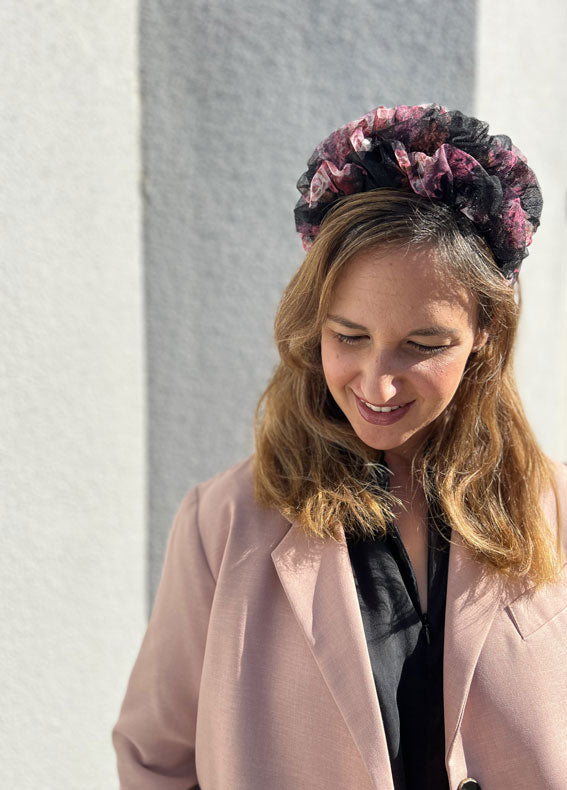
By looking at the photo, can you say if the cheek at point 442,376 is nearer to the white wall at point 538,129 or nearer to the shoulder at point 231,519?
the shoulder at point 231,519

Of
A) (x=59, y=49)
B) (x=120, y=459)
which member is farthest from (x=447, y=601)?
(x=59, y=49)

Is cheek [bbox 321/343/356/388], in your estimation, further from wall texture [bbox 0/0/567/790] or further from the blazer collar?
wall texture [bbox 0/0/567/790]

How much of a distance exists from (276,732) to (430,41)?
1.97 metres

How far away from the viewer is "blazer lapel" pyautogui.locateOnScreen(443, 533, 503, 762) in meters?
1.26

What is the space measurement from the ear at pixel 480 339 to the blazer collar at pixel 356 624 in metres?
0.38

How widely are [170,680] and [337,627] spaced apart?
40 cm

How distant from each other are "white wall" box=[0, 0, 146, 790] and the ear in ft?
3.52

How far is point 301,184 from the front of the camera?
1333 mm

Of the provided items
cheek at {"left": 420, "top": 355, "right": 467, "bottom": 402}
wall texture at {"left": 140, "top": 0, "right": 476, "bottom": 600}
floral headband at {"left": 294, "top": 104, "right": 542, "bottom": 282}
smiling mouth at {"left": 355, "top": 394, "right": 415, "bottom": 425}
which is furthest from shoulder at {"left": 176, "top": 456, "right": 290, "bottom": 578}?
wall texture at {"left": 140, "top": 0, "right": 476, "bottom": 600}

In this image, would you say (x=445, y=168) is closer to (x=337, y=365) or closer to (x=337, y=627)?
(x=337, y=365)

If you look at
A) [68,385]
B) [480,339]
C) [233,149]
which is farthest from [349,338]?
[233,149]

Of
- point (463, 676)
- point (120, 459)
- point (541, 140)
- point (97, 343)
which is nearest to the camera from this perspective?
point (463, 676)

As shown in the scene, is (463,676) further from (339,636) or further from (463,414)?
(463,414)

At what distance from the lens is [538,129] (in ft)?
7.75
